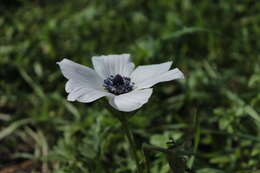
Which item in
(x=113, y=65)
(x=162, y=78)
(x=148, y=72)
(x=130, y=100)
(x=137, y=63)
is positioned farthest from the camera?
(x=137, y=63)

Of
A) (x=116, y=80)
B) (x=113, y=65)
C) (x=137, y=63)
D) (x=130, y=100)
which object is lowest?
(x=130, y=100)

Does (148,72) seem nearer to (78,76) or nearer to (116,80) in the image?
(116,80)

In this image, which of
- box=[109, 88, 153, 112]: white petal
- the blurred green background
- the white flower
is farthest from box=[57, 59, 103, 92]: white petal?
the blurred green background

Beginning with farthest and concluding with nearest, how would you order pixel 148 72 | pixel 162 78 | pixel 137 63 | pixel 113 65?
pixel 137 63, pixel 113 65, pixel 148 72, pixel 162 78

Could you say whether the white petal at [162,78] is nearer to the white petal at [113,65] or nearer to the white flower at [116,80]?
the white flower at [116,80]

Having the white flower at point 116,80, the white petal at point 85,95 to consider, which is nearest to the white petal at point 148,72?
the white flower at point 116,80

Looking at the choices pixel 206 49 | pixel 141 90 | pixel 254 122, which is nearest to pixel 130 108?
pixel 141 90

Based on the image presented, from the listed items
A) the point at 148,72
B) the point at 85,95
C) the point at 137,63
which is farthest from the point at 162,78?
the point at 137,63

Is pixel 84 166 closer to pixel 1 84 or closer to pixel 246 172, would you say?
pixel 246 172
